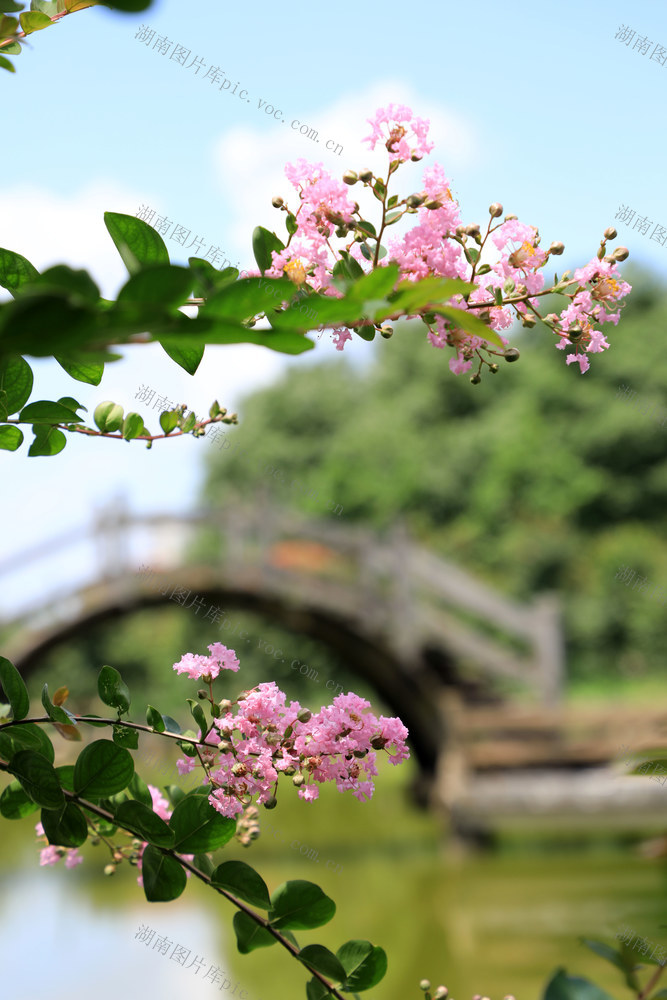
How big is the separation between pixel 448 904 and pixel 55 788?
254 inches

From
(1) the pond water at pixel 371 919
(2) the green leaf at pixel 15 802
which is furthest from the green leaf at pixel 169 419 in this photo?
(1) the pond water at pixel 371 919

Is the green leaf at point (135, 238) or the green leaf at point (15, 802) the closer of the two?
the green leaf at point (135, 238)

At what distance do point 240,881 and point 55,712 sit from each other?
20cm

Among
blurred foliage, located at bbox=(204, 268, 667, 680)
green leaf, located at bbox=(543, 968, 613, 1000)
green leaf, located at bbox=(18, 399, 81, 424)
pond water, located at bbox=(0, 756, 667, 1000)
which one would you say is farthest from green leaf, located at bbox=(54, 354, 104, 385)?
blurred foliage, located at bbox=(204, 268, 667, 680)

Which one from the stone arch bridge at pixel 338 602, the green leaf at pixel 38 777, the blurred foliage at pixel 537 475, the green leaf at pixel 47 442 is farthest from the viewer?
the blurred foliage at pixel 537 475

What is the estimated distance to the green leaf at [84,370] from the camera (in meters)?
0.86

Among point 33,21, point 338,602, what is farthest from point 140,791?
point 338,602

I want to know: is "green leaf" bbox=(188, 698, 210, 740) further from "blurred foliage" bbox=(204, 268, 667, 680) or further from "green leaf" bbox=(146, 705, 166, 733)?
"blurred foliage" bbox=(204, 268, 667, 680)

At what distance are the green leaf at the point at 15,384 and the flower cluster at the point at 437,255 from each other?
23 cm

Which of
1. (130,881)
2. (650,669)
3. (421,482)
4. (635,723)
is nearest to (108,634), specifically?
(421,482)

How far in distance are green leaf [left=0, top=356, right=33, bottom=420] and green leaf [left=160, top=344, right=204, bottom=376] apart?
140 millimetres

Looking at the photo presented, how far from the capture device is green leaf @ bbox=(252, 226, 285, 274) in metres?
0.78

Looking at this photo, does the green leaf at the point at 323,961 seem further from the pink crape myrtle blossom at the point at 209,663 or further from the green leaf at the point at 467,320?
the green leaf at the point at 467,320

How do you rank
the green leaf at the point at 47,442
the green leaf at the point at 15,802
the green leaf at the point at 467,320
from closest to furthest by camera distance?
the green leaf at the point at 467,320, the green leaf at the point at 15,802, the green leaf at the point at 47,442
